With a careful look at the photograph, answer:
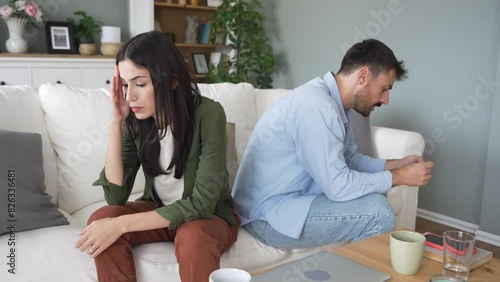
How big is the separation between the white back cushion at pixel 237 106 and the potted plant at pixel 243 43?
1.44 meters

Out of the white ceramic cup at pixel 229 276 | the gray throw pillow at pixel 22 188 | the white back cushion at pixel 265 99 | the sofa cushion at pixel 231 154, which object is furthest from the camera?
the white back cushion at pixel 265 99

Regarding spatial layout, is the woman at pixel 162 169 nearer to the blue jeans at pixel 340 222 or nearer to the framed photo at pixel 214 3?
the blue jeans at pixel 340 222

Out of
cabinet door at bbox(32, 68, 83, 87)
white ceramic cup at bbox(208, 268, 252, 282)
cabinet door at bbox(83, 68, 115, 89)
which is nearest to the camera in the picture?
white ceramic cup at bbox(208, 268, 252, 282)

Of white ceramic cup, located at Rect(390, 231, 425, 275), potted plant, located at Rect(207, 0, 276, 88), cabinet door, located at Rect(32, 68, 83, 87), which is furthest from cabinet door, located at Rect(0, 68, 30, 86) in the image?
white ceramic cup, located at Rect(390, 231, 425, 275)

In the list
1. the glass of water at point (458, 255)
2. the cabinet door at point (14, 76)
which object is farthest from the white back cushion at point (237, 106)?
the cabinet door at point (14, 76)

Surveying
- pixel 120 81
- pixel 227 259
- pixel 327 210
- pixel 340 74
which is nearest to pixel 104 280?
pixel 227 259

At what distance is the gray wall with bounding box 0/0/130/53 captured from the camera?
3.52m

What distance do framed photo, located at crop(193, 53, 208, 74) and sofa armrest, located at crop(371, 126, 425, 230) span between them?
A: 2.27 meters

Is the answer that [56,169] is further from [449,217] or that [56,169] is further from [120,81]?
[449,217]

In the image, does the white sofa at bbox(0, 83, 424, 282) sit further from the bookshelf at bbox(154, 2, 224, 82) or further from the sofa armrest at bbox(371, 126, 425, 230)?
the bookshelf at bbox(154, 2, 224, 82)

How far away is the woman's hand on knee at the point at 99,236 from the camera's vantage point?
128 centimetres

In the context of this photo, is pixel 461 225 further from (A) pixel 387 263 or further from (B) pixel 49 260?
(B) pixel 49 260

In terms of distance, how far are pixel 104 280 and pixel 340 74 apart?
101 centimetres

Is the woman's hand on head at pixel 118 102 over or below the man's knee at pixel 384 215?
over
